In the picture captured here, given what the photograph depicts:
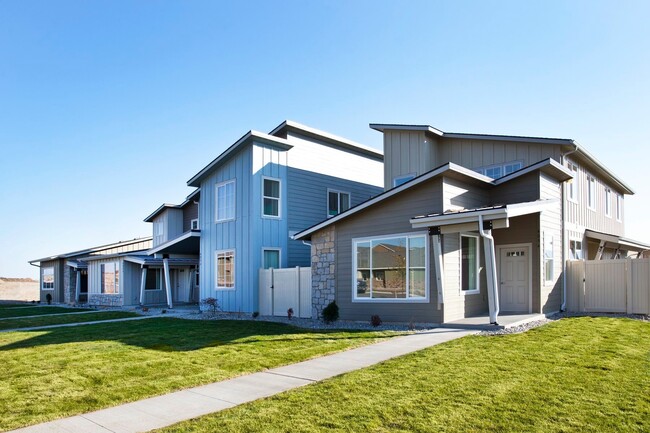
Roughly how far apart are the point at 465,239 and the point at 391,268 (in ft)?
7.54

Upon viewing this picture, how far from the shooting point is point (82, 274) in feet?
105

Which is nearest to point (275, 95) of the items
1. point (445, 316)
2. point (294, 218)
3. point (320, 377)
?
point (294, 218)

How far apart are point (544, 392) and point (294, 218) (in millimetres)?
14416

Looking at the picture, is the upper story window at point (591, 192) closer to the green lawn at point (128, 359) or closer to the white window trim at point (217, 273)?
the green lawn at point (128, 359)

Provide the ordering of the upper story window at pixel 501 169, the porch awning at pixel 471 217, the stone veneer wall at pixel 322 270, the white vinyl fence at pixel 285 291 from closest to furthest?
1. the porch awning at pixel 471 217
2. the stone veneer wall at pixel 322 270
3. the white vinyl fence at pixel 285 291
4. the upper story window at pixel 501 169

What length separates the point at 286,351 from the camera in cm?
952

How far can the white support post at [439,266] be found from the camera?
39.5ft

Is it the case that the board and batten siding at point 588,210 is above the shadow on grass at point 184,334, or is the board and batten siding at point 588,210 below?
above

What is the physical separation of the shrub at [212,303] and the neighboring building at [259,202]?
0.26 meters

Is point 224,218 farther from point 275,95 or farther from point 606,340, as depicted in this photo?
point 606,340

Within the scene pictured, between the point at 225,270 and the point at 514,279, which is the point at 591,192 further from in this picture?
the point at 225,270

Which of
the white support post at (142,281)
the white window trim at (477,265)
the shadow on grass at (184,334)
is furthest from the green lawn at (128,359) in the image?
the white support post at (142,281)

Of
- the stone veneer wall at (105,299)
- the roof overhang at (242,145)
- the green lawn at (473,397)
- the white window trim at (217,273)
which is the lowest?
the stone veneer wall at (105,299)

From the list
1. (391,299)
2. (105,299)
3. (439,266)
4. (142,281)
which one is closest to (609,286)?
(439,266)
